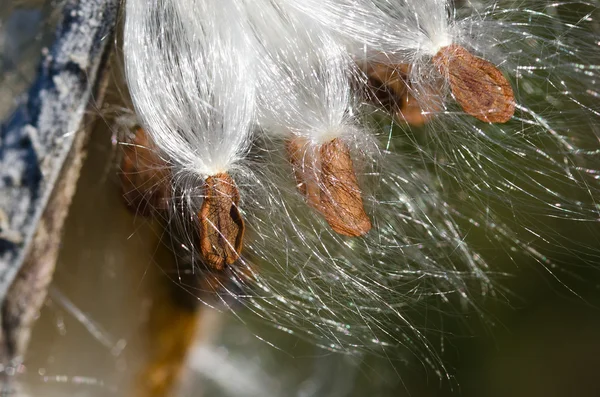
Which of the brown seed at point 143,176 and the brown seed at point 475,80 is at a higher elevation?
the brown seed at point 475,80

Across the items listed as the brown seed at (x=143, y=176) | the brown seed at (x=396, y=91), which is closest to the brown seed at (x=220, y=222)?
the brown seed at (x=143, y=176)

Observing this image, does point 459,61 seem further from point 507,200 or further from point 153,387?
point 153,387

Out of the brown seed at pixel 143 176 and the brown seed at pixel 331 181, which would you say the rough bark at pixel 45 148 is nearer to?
the brown seed at pixel 143 176

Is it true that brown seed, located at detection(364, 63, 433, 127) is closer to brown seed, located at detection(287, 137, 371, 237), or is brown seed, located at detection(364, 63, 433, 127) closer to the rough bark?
brown seed, located at detection(287, 137, 371, 237)

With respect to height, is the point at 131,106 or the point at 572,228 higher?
the point at 131,106

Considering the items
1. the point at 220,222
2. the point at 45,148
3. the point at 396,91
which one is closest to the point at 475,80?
the point at 396,91

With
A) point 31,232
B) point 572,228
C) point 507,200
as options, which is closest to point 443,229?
point 507,200
